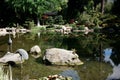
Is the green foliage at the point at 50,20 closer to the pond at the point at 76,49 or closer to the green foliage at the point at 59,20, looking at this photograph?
the green foliage at the point at 59,20

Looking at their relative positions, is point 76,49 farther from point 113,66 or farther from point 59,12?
point 59,12

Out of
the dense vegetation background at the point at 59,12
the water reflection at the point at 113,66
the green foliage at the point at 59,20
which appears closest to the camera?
the water reflection at the point at 113,66

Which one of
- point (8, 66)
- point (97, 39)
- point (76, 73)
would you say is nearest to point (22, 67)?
point (8, 66)

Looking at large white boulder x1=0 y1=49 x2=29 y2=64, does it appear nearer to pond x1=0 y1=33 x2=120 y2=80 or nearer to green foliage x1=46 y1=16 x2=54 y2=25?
pond x1=0 y1=33 x2=120 y2=80

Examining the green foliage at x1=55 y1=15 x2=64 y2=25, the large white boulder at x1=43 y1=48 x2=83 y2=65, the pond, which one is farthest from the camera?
the green foliage at x1=55 y1=15 x2=64 y2=25

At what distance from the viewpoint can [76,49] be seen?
79.7 ft

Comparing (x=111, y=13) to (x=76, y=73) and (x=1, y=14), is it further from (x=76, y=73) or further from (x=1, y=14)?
(x=76, y=73)

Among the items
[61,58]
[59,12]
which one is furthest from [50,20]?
[61,58]

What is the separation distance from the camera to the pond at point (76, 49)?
1755cm

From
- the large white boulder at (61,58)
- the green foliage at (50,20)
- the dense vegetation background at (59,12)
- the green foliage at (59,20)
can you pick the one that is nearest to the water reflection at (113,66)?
the large white boulder at (61,58)

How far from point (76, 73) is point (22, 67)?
3236 millimetres

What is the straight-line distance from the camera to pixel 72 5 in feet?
139

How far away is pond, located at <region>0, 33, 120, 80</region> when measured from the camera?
17.5 metres

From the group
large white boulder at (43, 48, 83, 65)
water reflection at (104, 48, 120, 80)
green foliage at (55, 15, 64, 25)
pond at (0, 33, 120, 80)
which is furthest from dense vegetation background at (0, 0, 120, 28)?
large white boulder at (43, 48, 83, 65)
